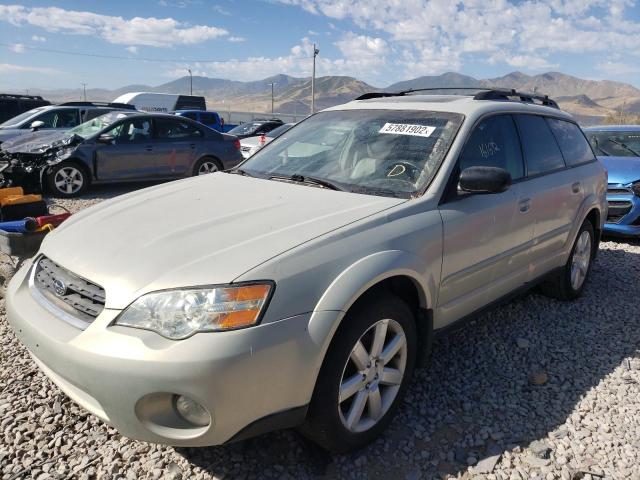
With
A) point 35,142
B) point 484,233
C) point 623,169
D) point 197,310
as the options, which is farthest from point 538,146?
point 35,142

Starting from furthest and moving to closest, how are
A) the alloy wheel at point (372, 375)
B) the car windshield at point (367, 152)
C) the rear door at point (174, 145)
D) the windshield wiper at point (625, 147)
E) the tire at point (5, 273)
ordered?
the rear door at point (174, 145) < the windshield wiper at point (625, 147) < the tire at point (5, 273) < the car windshield at point (367, 152) < the alloy wheel at point (372, 375)

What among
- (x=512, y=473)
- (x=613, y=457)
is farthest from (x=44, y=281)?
(x=613, y=457)

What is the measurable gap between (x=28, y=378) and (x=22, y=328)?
2.86 feet

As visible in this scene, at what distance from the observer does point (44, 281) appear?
2391 mm

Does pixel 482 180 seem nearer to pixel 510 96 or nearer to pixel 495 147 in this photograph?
pixel 495 147

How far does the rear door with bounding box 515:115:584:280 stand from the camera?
3.54m

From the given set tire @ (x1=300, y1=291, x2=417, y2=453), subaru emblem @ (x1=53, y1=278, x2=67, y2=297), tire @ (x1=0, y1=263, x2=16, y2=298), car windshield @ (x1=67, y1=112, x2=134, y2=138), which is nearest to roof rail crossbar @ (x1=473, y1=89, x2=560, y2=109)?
tire @ (x1=300, y1=291, x2=417, y2=453)

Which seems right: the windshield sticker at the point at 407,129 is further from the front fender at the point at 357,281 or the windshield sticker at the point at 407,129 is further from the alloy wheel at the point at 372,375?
the alloy wheel at the point at 372,375

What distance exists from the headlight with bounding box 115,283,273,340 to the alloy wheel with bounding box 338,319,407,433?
0.56m

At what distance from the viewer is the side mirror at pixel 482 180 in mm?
2707

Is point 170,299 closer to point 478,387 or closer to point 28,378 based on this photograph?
point 28,378

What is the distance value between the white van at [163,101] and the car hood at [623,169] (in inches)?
861

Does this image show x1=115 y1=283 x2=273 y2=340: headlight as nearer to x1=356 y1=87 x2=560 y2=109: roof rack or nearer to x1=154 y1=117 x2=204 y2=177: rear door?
x1=356 y1=87 x2=560 y2=109: roof rack

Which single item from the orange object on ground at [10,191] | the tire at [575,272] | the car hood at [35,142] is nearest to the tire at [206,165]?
the car hood at [35,142]
